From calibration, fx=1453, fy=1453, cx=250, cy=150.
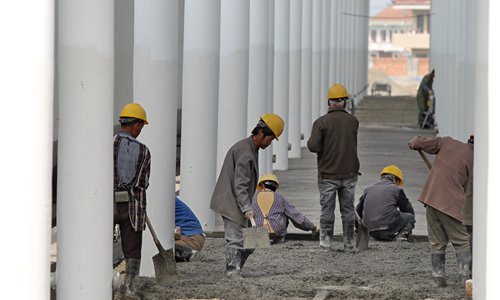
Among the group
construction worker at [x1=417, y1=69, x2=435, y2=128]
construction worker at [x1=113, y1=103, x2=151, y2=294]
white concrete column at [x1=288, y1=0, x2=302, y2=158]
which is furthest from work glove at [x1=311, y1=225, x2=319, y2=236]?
construction worker at [x1=417, y1=69, x2=435, y2=128]

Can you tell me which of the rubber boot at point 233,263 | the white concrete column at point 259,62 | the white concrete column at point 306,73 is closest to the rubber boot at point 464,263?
the rubber boot at point 233,263

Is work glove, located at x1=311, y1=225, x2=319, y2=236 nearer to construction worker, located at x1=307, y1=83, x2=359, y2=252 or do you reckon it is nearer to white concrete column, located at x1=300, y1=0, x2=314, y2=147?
construction worker, located at x1=307, y1=83, x2=359, y2=252

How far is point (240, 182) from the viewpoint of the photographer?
521 inches

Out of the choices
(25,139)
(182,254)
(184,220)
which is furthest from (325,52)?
(25,139)

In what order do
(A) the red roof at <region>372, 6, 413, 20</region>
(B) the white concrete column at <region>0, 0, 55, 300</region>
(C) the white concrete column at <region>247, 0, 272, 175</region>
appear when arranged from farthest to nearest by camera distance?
(A) the red roof at <region>372, 6, 413, 20</region>, (C) the white concrete column at <region>247, 0, 272, 175</region>, (B) the white concrete column at <region>0, 0, 55, 300</region>

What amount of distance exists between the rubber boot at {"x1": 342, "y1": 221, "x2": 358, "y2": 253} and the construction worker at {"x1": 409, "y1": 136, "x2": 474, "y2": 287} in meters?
2.68

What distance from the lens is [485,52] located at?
944 centimetres

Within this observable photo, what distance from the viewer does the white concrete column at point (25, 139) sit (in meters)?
9.09

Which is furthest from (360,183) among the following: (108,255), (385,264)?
(108,255)

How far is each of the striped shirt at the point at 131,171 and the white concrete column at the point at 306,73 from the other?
Result: 2032 centimetres

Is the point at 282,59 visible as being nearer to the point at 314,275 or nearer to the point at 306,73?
the point at 306,73

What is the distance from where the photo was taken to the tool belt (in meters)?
12.2

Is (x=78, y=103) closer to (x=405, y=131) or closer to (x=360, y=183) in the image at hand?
(x=360, y=183)

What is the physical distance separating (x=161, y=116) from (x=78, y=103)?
336 cm
